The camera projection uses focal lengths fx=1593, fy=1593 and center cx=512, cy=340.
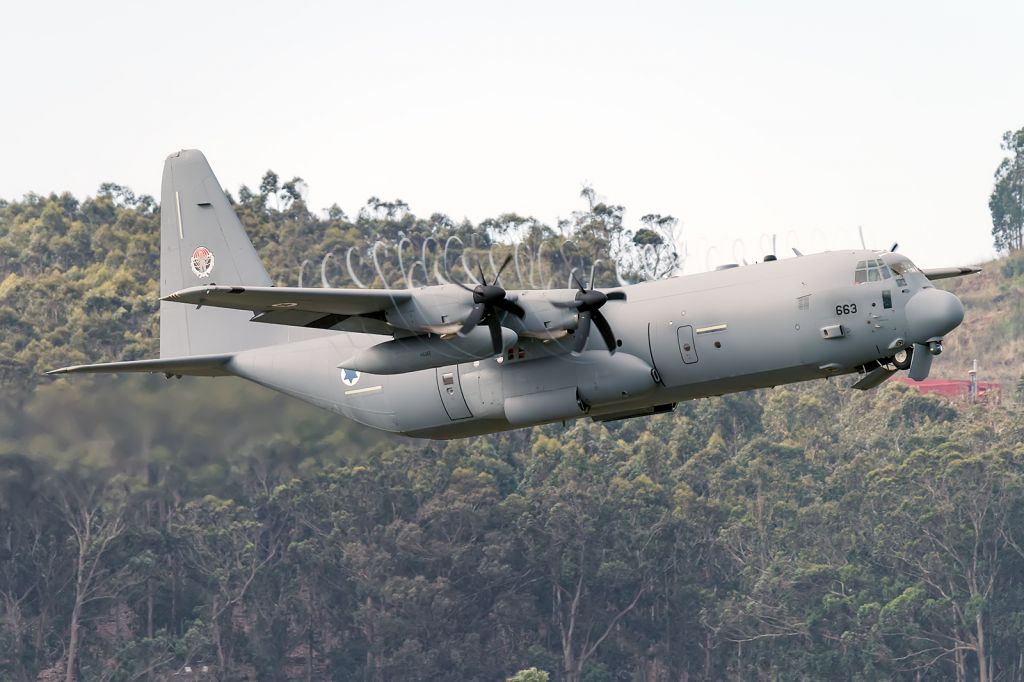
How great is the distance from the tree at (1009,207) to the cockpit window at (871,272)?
11667 cm

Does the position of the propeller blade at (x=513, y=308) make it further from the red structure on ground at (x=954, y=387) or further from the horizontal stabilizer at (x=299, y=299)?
the red structure on ground at (x=954, y=387)

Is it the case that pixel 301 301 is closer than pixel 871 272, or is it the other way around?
pixel 301 301

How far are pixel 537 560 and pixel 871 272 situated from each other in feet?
176

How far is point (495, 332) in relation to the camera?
29.4 m

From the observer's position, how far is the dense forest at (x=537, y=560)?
3000 inches

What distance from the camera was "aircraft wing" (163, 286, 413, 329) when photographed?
27969 mm

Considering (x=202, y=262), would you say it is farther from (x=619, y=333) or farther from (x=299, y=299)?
(x=619, y=333)

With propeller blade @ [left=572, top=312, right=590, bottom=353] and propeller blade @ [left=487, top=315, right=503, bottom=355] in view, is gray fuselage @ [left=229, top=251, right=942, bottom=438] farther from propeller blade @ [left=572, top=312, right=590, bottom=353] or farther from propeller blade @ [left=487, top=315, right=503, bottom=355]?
propeller blade @ [left=487, top=315, right=503, bottom=355]

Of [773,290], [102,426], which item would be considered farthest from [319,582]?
[773,290]

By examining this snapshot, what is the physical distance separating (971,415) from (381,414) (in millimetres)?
66788

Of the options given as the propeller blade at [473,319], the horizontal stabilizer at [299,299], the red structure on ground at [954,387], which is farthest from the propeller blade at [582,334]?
the red structure on ground at [954,387]

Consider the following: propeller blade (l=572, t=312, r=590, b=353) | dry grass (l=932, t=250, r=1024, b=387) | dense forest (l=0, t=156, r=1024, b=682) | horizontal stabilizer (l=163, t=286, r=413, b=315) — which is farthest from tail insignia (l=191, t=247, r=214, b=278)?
dry grass (l=932, t=250, r=1024, b=387)

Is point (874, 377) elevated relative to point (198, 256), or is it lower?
lower

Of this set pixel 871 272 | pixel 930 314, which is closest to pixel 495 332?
pixel 871 272
